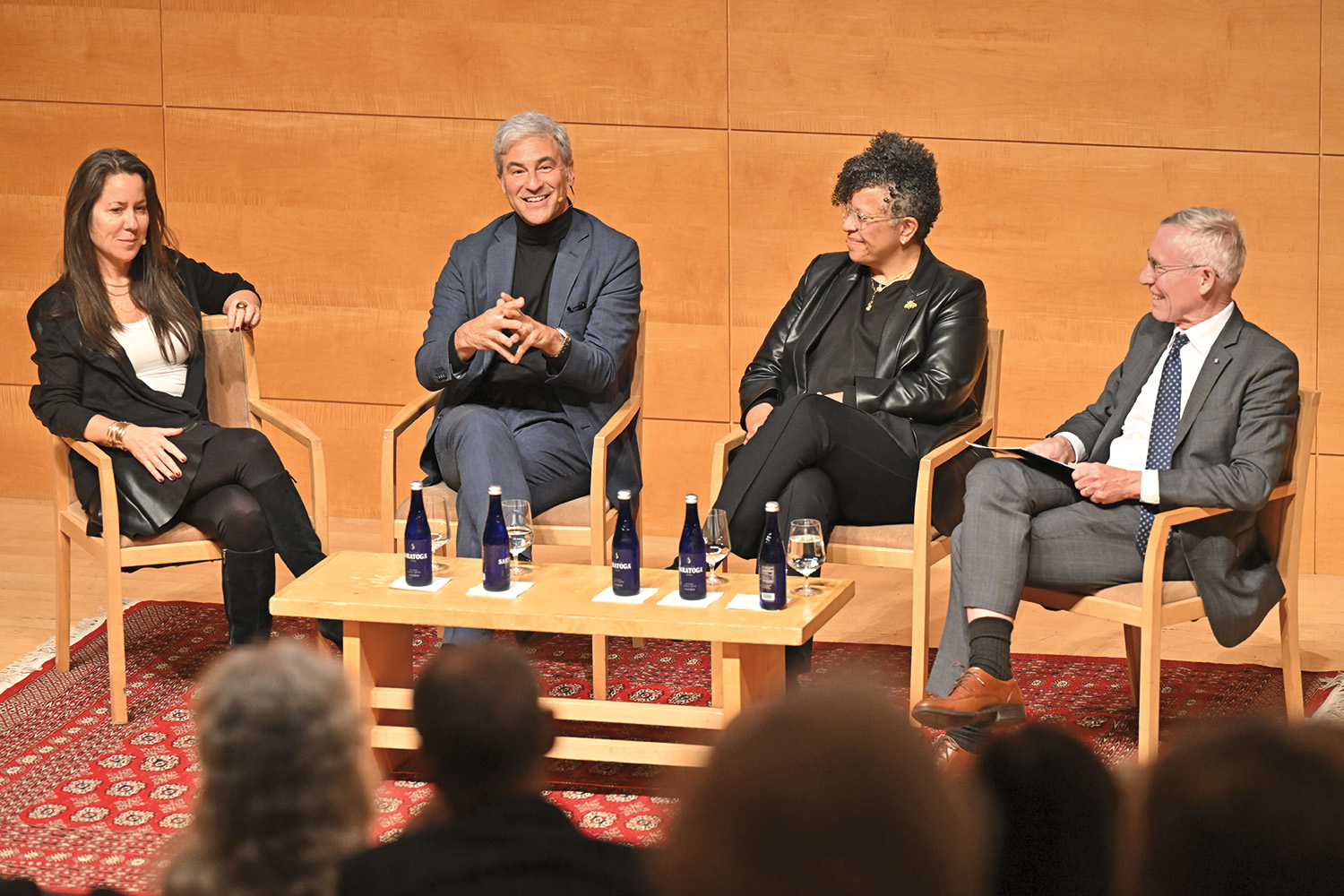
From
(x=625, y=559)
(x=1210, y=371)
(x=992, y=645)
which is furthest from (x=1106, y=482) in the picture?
(x=625, y=559)

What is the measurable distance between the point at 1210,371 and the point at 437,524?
5.99ft

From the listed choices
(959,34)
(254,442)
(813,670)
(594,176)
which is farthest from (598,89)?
(813,670)

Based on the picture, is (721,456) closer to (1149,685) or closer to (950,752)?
(950,752)

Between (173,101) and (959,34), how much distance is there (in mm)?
2767

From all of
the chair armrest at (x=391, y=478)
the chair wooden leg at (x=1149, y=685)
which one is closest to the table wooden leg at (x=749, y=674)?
the chair wooden leg at (x=1149, y=685)

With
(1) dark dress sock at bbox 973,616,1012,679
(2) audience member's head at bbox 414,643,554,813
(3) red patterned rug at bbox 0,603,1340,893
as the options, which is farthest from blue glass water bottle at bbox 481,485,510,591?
(2) audience member's head at bbox 414,643,554,813

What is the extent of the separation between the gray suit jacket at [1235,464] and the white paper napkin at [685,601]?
102 cm

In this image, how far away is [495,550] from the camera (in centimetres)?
328

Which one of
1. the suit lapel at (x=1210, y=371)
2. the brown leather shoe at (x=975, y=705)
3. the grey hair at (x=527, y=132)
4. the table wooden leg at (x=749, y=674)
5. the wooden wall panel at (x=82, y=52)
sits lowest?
the brown leather shoe at (x=975, y=705)

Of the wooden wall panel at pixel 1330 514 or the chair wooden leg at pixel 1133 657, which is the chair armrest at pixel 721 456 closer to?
the chair wooden leg at pixel 1133 657

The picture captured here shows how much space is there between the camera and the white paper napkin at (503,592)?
3.26m

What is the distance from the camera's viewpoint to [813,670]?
4.04 meters

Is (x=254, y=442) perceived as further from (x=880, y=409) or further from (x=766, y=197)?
(x=766, y=197)

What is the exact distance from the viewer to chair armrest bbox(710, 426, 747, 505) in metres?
3.96
